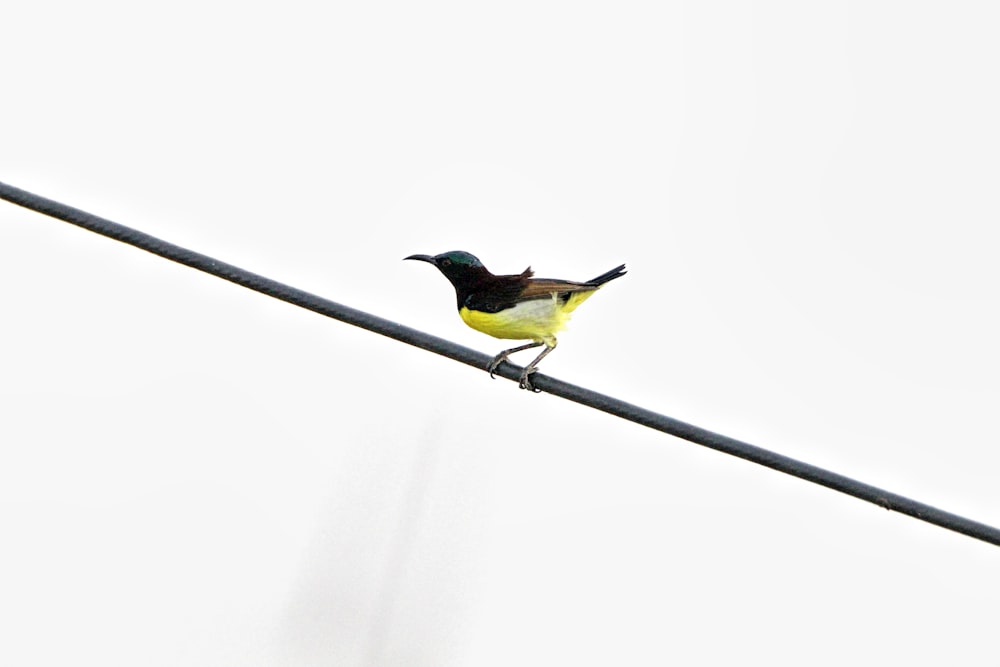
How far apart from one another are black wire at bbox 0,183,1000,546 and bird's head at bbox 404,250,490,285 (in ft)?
9.97

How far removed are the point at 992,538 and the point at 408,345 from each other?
234 cm

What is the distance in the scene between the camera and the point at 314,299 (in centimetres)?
665

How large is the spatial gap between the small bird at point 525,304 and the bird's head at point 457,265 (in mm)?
102

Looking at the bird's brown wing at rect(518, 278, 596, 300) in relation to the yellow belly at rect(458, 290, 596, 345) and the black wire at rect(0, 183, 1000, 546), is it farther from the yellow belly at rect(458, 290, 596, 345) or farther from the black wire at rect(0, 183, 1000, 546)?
the black wire at rect(0, 183, 1000, 546)

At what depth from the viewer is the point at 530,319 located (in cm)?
944

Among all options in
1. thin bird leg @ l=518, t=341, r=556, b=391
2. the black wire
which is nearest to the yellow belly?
thin bird leg @ l=518, t=341, r=556, b=391

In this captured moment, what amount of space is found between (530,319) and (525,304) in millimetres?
86

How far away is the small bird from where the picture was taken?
9430 millimetres

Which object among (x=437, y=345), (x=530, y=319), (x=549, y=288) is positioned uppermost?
(x=549, y=288)

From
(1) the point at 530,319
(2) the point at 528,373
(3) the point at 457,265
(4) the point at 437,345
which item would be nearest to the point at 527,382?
(2) the point at 528,373

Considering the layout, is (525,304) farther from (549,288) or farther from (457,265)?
(457,265)

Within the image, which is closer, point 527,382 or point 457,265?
point 527,382

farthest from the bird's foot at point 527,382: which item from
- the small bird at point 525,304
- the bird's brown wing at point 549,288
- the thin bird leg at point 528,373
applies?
the bird's brown wing at point 549,288

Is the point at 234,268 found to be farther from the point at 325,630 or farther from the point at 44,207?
the point at 325,630
